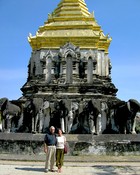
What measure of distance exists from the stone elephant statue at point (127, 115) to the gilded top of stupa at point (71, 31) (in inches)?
282

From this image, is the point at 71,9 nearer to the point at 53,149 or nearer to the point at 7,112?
the point at 7,112

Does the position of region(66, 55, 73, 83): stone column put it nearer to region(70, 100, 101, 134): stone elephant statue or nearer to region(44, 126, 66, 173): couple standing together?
region(70, 100, 101, 134): stone elephant statue

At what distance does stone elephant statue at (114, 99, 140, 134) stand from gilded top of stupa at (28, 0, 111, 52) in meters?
7.17

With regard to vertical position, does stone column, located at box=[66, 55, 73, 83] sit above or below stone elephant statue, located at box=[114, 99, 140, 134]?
above

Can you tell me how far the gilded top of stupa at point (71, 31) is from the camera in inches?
1024

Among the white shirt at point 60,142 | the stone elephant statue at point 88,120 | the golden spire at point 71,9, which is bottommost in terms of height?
the white shirt at point 60,142

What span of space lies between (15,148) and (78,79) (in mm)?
9801

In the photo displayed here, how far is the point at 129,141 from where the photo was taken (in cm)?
1708

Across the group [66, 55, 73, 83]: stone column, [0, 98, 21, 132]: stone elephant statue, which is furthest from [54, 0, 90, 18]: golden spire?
[0, 98, 21, 132]: stone elephant statue

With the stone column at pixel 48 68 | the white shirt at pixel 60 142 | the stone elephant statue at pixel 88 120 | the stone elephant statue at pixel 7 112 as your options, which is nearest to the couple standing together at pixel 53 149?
the white shirt at pixel 60 142

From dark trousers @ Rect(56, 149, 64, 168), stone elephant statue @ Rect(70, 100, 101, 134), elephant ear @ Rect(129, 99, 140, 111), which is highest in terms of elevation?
elephant ear @ Rect(129, 99, 140, 111)

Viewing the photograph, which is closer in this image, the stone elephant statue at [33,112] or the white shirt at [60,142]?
the white shirt at [60,142]

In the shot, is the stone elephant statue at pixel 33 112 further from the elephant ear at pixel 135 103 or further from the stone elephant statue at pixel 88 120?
the elephant ear at pixel 135 103

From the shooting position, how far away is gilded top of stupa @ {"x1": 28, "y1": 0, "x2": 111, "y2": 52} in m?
26.0
